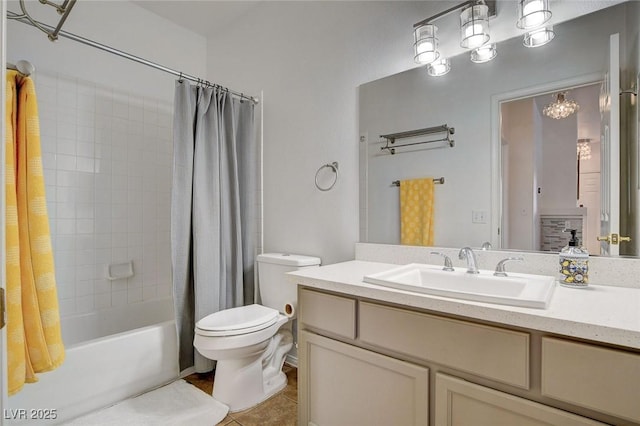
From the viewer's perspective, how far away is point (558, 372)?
87 centimetres

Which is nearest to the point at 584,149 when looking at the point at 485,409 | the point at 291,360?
the point at 485,409

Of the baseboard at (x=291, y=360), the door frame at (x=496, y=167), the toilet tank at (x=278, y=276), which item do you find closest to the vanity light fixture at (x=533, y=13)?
the door frame at (x=496, y=167)

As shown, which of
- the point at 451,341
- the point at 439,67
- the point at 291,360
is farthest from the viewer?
the point at 291,360

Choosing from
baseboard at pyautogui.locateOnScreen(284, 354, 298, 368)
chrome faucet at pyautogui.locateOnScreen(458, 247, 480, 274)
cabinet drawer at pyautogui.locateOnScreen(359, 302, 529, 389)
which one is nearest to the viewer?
cabinet drawer at pyautogui.locateOnScreen(359, 302, 529, 389)

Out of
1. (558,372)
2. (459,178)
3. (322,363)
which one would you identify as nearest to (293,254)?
(322,363)

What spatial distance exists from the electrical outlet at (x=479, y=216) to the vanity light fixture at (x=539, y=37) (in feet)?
2.40

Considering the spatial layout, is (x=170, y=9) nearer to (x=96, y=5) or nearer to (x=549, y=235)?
(x=96, y=5)

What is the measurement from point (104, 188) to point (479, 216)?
2.47 meters

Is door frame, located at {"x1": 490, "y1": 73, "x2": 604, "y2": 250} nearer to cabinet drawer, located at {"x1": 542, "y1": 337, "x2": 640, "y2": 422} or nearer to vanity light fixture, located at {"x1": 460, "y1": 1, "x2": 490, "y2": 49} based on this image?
vanity light fixture, located at {"x1": 460, "y1": 1, "x2": 490, "y2": 49}

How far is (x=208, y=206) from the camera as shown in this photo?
2.08 metres

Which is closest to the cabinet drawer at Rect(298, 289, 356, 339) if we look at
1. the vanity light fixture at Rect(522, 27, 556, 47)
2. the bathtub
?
the bathtub

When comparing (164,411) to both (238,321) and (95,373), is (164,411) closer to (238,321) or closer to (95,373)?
(95,373)

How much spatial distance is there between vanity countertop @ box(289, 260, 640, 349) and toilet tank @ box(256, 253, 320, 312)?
0.69m

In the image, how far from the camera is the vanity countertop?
80 centimetres
